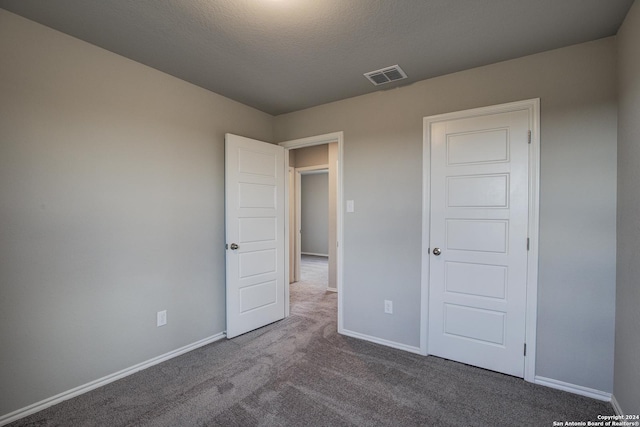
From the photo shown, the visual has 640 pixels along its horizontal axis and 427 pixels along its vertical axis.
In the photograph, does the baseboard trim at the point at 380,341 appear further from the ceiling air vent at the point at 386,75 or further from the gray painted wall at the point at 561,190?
the ceiling air vent at the point at 386,75

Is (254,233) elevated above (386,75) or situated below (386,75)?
below

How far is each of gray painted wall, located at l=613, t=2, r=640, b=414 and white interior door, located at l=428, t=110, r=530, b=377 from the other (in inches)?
20.1

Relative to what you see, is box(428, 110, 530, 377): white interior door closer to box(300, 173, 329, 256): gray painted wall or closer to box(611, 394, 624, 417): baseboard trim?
box(611, 394, 624, 417): baseboard trim

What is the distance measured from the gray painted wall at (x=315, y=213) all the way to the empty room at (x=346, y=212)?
5777mm

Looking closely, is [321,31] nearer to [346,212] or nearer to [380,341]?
[346,212]

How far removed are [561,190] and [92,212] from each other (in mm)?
3354

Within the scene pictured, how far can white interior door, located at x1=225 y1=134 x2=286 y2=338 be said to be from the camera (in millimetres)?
3031

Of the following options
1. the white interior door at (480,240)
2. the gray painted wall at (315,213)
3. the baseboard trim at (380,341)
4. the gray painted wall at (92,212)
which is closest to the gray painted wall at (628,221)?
the white interior door at (480,240)

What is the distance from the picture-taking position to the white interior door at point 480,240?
232 cm

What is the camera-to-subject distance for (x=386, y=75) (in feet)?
8.53

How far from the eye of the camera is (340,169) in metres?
3.16

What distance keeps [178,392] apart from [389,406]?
4.82 ft

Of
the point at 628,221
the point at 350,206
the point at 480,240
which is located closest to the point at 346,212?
the point at 350,206

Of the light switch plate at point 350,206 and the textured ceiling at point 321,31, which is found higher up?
the textured ceiling at point 321,31
